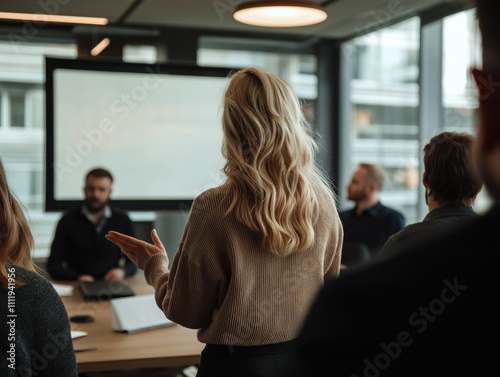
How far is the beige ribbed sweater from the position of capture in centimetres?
148

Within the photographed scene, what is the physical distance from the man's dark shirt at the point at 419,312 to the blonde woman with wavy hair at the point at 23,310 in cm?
115

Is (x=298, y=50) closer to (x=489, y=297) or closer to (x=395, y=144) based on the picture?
(x=395, y=144)

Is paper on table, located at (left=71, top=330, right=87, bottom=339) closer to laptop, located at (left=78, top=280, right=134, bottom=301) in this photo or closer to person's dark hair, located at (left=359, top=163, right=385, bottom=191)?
laptop, located at (left=78, top=280, right=134, bottom=301)

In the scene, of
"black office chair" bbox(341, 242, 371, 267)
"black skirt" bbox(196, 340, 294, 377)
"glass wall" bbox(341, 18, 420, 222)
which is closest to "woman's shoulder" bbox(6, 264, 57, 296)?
"black skirt" bbox(196, 340, 294, 377)

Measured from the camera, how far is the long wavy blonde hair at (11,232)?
143 centimetres

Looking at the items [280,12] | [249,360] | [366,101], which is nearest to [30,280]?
[249,360]

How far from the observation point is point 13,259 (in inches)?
56.9

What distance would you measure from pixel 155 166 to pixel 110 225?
141 cm

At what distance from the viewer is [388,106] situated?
5.53 metres

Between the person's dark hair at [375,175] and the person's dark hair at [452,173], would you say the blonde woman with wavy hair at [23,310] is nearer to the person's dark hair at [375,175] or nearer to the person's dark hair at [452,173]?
the person's dark hair at [452,173]

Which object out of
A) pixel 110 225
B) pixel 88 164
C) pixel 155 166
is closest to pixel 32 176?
pixel 88 164

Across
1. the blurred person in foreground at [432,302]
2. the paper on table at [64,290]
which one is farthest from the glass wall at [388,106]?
the blurred person in foreground at [432,302]

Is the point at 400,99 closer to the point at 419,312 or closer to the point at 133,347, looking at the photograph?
the point at 133,347

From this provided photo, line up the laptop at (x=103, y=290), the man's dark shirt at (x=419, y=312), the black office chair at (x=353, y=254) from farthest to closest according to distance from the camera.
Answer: the black office chair at (x=353, y=254) < the laptop at (x=103, y=290) < the man's dark shirt at (x=419, y=312)
